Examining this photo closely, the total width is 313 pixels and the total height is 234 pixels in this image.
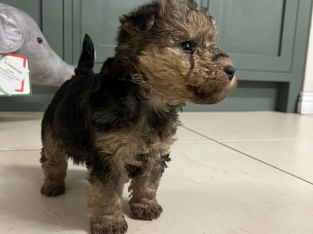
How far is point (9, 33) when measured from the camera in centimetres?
228

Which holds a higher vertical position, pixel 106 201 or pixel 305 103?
pixel 106 201

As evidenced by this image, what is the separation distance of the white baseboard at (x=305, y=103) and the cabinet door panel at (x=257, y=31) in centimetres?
44

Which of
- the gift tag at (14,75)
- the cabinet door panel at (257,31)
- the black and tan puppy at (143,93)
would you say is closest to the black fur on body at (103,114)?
the black and tan puppy at (143,93)

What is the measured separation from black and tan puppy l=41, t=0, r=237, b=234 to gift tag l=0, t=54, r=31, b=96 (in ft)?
4.89

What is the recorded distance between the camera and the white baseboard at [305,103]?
3854 mm

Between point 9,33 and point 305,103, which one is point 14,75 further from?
point 305,103

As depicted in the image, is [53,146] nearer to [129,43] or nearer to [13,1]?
[129,43]

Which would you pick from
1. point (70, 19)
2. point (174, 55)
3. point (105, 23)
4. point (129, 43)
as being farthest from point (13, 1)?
point (174, 55)

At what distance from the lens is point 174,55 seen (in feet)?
3.12

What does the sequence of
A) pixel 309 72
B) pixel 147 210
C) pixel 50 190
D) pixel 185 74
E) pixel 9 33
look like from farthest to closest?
pixel 309 72 → pixel 9 33 → pixel 50 190 → pixel 147 210 → pixel 185 74

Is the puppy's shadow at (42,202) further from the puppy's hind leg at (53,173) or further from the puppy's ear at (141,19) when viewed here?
the puppy's ear at (141,19)

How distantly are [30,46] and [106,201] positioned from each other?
1891mm

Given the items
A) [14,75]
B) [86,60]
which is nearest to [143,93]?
[86,60]

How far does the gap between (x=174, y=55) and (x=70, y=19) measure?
7.56ft
